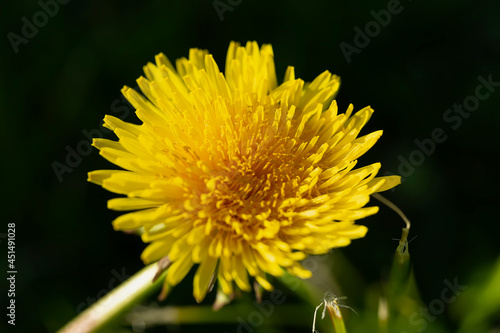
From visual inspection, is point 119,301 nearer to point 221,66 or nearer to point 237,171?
point 237,171

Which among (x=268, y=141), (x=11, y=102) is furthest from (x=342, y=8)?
(x=11, y=102)

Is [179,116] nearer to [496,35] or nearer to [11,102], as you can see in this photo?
[11,102]

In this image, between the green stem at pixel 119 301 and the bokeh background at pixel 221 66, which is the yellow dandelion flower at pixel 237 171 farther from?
the bokeh background at pixel 221 66

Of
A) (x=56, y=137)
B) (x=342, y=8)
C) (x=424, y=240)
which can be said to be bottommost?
(x=424, y=240)

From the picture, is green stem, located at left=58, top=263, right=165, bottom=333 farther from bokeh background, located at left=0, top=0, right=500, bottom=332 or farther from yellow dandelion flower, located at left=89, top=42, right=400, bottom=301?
bokeh background, located at left=0, top=0, right=500, bottom=332

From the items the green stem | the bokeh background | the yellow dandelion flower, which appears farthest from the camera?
the bokeh background

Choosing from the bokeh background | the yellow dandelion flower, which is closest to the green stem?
the yellow dandelion flower
